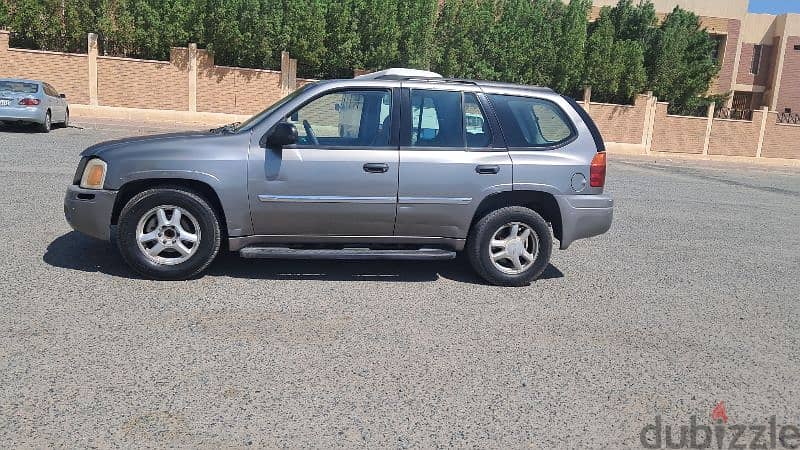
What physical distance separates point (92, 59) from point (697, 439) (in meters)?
27.1

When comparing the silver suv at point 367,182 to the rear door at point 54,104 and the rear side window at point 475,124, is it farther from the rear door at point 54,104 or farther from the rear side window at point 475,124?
the rear door at point 54,104

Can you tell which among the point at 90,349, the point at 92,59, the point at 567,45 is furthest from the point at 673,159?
the point at 90,349

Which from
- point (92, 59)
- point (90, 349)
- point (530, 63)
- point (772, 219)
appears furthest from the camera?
point (530, 63)

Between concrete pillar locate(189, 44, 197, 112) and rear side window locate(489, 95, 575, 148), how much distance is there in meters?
23.0

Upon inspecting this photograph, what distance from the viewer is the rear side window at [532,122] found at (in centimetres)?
664

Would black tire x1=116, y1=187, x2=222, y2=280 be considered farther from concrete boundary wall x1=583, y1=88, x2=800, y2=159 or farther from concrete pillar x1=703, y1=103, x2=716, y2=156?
concrete pillar x1=703, y1=103, x2=716, y2=156

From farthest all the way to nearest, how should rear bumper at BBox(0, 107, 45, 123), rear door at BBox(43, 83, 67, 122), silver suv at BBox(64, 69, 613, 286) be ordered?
rear door at BBox(43, 83, 67, 122), rear bumper at BBox(0, 107, 45, 123), silver suv at BBox(64, 69, 613, 286)

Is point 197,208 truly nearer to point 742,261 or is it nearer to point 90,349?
point 90,349

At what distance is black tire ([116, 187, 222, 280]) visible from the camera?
19.7 feet

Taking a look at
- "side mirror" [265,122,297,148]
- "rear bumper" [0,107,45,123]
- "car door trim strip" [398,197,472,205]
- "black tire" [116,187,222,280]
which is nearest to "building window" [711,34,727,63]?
"rear bumper" [0,107,45,123]

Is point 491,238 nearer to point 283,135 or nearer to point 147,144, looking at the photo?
point 283,135

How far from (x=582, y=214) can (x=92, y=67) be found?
24.6 m

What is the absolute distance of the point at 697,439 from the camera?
3.93 m

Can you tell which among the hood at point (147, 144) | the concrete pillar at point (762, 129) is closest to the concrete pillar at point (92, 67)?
the hood at point (147, 144)
